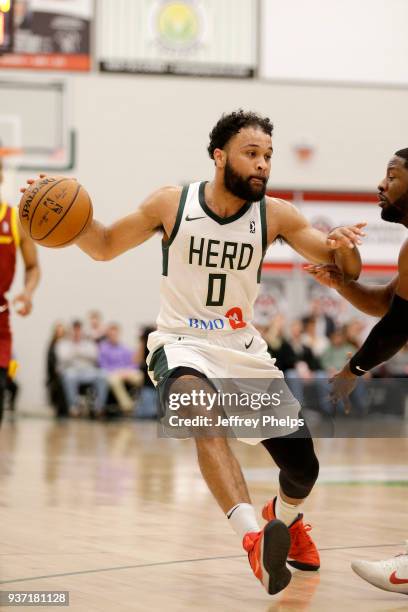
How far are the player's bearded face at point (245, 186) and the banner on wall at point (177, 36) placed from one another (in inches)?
579

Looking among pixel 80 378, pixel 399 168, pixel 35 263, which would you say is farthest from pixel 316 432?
pixel 399 168

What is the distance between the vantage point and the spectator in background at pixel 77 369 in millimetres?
17078

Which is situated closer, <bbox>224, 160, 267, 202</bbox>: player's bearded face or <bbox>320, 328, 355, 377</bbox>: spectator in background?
<bbox>224, 160, 267, 202</bbox>: player's bearded face

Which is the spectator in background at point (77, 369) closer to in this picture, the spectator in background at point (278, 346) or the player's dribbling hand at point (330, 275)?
the spectator in background at point (278, 346)

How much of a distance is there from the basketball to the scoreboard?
286cm

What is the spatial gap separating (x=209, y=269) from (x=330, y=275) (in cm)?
55

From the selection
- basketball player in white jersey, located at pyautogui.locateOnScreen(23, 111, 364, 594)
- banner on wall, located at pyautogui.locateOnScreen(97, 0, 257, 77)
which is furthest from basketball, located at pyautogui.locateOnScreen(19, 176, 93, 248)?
banner on wall, located at pyautogui.locateOnScreen(97, 0, 257, 77)

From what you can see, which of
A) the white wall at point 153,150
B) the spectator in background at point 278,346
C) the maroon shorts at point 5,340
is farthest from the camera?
the white wall at point 153,150

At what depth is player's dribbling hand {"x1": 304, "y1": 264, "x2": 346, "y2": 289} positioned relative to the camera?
193 inches

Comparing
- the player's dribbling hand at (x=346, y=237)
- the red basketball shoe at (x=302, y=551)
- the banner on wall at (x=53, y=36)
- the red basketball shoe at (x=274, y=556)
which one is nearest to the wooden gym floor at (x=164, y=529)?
the red basketball shoe at (x=302, y=551)

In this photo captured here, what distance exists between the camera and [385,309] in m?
4.93

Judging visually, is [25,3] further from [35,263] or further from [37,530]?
→ [37,530]

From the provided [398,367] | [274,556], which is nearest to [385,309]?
[274,556]

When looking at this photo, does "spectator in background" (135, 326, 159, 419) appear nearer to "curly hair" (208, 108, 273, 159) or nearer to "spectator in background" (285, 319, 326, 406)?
"spectator in background" (285, 319, 326, 406)
